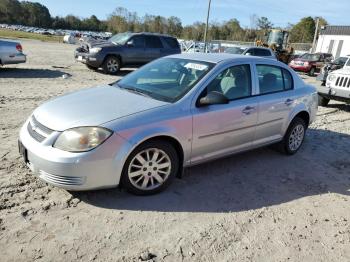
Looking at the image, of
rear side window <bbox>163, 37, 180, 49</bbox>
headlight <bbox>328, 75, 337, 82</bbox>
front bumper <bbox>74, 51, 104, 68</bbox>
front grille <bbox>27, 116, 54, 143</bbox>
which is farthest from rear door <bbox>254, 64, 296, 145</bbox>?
rear side window <bbox>163, 37, 180, 49</bbox>

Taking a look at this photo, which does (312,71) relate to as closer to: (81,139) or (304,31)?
(81,139)

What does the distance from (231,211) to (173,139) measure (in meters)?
1.04

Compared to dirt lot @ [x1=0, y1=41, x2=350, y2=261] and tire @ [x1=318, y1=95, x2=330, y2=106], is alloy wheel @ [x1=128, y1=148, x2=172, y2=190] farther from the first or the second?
tire @ [x1=318, y1=95, x2=330, y2=106]

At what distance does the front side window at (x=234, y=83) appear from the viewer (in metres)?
4.64

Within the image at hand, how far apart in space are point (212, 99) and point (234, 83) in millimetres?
766

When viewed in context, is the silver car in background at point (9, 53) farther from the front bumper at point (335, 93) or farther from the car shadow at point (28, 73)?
the front bumper at point (335, 93)

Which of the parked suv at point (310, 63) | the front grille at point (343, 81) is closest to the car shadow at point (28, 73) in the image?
the front grille at point (343, 81)

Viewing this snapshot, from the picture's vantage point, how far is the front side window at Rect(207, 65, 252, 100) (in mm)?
4637

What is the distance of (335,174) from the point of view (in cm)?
544

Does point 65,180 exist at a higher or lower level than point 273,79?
lower

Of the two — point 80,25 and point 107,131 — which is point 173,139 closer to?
point 107,131

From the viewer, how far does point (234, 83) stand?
4887 millimetres

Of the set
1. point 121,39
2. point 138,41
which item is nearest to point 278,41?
point 138,41

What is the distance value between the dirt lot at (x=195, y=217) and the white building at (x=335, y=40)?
1768 inches
